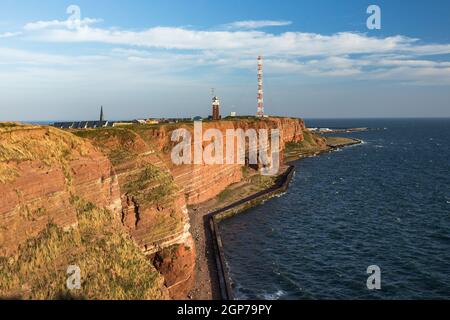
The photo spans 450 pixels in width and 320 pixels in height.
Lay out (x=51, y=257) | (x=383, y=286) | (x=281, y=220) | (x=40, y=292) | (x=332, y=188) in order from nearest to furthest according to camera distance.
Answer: (x=40, y=292)
(x=51, y=257)
(x=383, y=286)
(x=281, y=220)
(x=332, y=188)

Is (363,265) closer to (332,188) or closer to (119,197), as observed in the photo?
(119,197)

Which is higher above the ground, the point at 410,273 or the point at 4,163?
the point at 4,163

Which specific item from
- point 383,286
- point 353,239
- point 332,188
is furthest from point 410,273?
point 332,188

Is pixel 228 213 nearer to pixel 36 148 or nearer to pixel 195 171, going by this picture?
pixel 195 171

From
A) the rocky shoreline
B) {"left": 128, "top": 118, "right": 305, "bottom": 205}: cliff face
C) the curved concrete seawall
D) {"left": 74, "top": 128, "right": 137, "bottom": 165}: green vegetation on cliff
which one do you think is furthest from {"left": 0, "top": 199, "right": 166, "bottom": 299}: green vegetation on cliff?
{"left": 128, "top": 118, "right": 305, "bottom": 205}: cliff face

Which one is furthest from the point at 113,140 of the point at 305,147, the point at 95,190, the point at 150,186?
the point at 305,147

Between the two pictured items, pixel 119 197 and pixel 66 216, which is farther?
pixel 119 197
